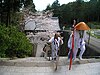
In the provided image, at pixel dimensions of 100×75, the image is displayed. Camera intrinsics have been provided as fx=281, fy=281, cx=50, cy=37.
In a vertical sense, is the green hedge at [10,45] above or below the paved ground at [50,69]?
above

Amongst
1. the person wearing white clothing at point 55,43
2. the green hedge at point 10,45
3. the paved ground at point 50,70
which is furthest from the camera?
the green hedge at point 10,45

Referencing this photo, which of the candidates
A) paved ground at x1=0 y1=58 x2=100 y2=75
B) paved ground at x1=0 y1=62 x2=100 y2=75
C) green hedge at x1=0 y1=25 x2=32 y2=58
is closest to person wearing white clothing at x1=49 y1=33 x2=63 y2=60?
paved ground at x1=0 y1=58 x2=100 y2=75

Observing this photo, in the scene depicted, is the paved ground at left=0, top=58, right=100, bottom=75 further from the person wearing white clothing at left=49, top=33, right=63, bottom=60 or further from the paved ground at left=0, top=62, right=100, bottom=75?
the person wearing white clothing at left=49, top=33, right=63, bottom=60

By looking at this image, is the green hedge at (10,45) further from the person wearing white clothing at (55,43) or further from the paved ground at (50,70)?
the paved ground at (50,70)

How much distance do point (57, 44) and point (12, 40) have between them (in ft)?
9.63

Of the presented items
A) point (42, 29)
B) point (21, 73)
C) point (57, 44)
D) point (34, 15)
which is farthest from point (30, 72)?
point (34, 15)

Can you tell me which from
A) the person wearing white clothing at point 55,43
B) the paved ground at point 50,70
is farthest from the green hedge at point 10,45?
the paved ground at point 50,70

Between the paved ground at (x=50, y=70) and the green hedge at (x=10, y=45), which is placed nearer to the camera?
the paved ground at (x=50, y=70)

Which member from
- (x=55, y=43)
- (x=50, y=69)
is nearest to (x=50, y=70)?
(x=50, y=69)

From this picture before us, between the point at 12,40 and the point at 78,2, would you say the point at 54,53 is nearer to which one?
the point at 12,40

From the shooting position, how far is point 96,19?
334 ft

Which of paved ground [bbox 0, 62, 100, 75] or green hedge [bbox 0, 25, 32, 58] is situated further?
green hedge [bbox 0, 25, 32, 58]

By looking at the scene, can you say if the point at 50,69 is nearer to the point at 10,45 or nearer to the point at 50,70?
the point at 50,70

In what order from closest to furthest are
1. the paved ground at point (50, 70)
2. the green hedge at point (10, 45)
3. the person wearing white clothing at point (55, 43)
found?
the paved ground at point (50, 70) < the person wearing white clothing at point (55, 43) < the green hedge at point (10, 45)
